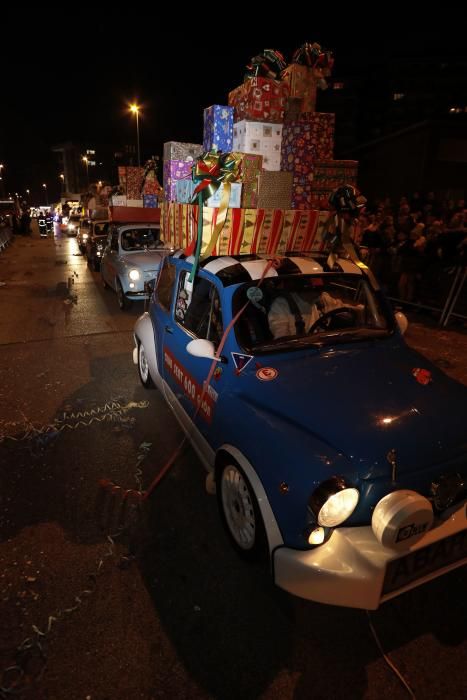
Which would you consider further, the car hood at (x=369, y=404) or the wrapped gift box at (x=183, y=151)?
the wrapped gift box at (x=183, y=151)

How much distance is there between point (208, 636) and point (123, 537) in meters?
1.01

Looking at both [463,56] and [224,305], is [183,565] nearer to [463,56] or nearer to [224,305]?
[224,305]

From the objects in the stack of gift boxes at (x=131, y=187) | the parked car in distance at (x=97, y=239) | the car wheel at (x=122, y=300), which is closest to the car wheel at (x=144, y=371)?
the car wheel at (x=122, y=300)

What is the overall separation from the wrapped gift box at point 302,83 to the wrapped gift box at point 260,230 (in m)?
1.81

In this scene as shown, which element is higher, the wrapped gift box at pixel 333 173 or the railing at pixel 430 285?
the wrapped gift box at pixel 333 173

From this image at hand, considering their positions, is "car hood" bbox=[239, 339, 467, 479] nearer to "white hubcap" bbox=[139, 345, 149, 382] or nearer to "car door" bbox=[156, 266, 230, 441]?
"car door" bbox=[156, 266, 230, 441]

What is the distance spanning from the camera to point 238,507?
282 centimetres

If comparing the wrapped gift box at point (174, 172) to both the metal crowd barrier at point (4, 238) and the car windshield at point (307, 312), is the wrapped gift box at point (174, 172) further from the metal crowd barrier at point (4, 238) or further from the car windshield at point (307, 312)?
the metal crowd barrier at point (4, 238)

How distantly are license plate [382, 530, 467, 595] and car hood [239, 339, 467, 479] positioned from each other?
16.2 inches

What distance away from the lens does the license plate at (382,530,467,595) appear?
205cm

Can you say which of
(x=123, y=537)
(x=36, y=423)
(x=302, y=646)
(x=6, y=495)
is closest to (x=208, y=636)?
(x=302, y=646)

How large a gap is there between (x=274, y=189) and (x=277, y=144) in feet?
2.30

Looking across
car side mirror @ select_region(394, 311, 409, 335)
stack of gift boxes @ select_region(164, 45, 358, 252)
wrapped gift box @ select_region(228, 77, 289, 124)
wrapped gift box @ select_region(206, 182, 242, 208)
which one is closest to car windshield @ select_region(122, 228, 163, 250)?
stack of gift boxes @ select_region(164, 45, 358, 252)

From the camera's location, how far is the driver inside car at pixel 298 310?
3.32m
